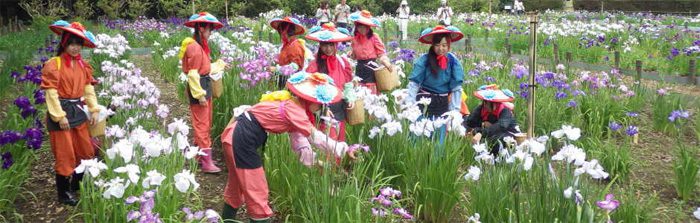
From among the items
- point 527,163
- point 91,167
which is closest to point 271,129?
point 91,167

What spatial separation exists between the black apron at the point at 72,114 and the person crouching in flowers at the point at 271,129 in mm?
1349

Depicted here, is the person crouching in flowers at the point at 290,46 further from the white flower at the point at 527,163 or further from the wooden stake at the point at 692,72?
the wooden stake at the point at 692,72

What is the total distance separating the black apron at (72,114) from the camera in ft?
12.6

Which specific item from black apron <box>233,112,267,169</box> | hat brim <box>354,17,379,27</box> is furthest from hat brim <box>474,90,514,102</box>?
black apron <box>233,112,267,169</box>

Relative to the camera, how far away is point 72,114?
12.9ft

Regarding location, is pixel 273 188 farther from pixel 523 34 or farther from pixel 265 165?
pixel 523 34

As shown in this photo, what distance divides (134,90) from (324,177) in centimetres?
247

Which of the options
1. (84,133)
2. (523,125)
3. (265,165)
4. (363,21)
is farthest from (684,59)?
(84,133)

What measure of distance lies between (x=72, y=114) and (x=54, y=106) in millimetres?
184

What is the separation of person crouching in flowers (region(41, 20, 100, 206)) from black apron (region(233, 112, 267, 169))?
1.37m

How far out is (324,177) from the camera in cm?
291

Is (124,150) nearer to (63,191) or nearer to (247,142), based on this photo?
(247,142)

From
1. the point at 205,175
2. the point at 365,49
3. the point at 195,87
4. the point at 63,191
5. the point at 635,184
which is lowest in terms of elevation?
the point at 635,184

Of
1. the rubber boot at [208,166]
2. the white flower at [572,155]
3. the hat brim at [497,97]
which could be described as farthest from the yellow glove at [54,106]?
the hat brim at [497,97]
